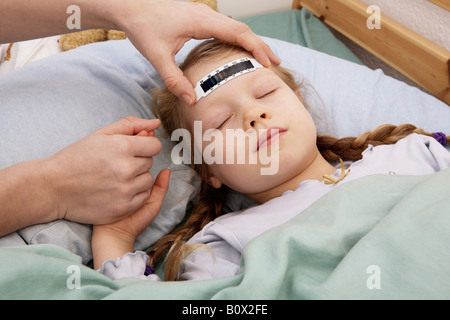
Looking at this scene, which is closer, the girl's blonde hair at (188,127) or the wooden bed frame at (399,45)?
the girl's blonde hair at (188,127)

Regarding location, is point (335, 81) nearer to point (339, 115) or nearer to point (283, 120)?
point (339, 115)

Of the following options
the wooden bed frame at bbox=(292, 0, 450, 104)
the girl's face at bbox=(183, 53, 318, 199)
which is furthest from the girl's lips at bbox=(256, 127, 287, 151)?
the wooden bed frame at bbox=(292, 0, 450, 104)

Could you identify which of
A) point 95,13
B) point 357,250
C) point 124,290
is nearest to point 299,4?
point 95,13

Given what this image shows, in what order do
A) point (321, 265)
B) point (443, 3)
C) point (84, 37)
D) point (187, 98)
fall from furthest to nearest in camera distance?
point (84, 37) < point (443, 3) < point (187, 98) < point (321, 265)

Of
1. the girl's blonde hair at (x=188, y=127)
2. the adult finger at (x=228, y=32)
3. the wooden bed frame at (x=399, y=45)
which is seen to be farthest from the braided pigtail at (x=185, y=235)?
the wooden bed frame at (x=399, y=45)

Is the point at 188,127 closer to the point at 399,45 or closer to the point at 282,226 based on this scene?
the point at 282,226

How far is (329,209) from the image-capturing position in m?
0.77

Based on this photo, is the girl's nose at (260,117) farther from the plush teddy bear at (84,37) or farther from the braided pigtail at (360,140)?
the plush teddy bear at (84,37)

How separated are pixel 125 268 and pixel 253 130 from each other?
0.42m

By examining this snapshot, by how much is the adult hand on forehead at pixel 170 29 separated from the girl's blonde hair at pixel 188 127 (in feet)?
0.33

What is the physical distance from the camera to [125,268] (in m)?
0.85

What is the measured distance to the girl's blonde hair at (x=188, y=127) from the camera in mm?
1051

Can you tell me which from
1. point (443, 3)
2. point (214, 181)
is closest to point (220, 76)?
point (214, 181)

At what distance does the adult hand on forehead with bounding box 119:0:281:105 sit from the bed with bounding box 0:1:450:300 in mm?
248
